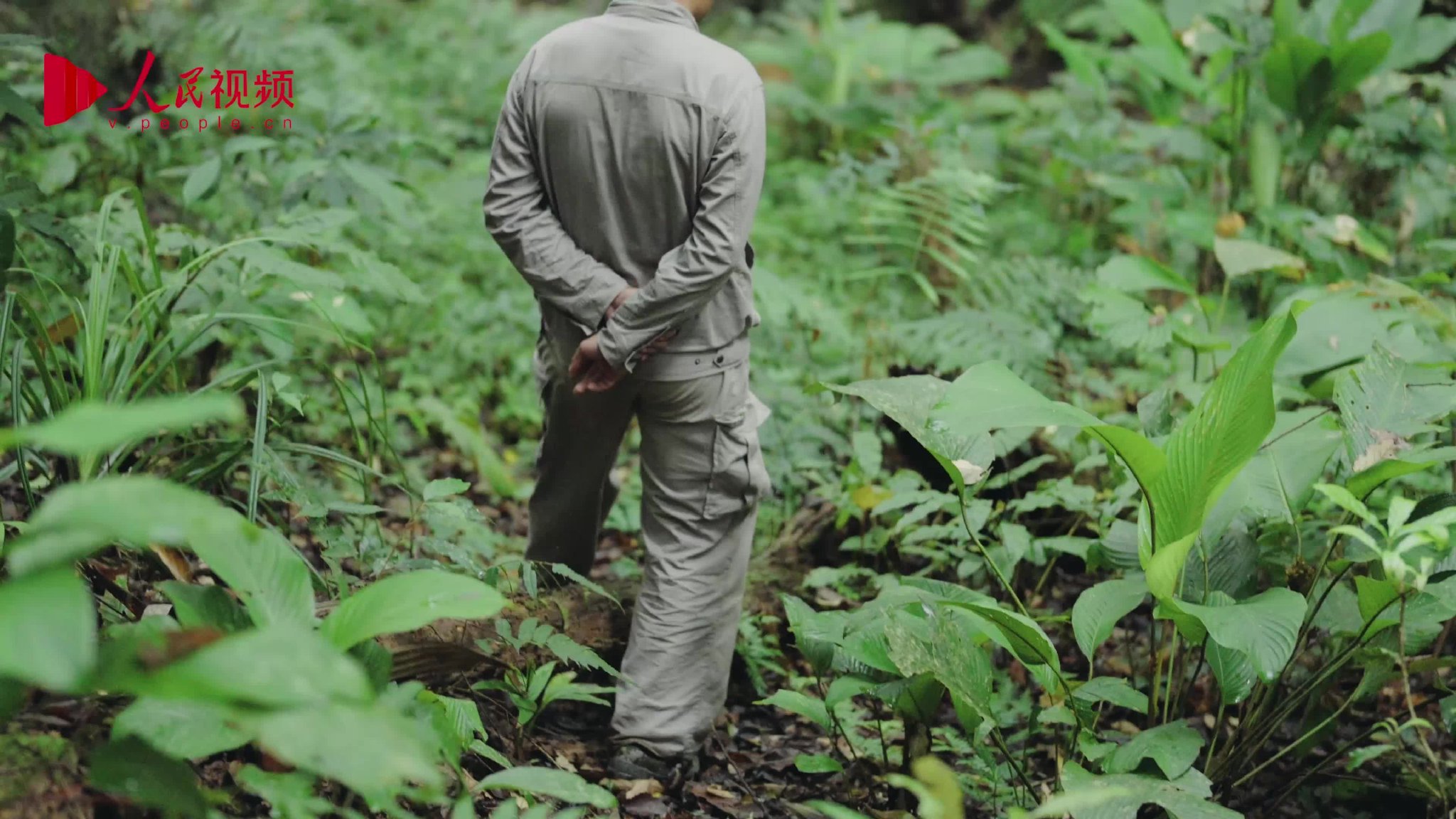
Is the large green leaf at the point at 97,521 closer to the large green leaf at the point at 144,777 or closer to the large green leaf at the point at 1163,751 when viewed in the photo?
the large green leaf at the point at 144,777

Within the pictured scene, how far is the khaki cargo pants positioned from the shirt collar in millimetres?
819

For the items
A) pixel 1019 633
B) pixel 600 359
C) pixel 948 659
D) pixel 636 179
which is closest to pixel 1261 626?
pixel 1019 633

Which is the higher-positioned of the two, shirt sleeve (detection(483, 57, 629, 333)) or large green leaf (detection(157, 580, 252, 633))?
shirt sleeve (detection(483, 57, 629, 333))

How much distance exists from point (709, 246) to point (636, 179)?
0.81 feet

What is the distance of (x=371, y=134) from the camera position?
3.88 m

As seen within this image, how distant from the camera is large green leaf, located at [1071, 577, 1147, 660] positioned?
2.37 m

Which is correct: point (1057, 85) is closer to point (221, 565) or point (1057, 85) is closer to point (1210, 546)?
point (1210, 546)

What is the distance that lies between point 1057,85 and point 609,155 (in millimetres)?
6989

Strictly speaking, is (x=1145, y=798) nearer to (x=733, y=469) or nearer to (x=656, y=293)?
(x=733, y=469)

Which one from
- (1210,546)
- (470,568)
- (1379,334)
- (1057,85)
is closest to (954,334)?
(1379,334)

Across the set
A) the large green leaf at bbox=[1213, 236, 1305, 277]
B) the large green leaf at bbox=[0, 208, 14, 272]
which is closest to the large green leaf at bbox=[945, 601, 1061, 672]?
the large green leaf at bbox=[0, 208, 14, 272]

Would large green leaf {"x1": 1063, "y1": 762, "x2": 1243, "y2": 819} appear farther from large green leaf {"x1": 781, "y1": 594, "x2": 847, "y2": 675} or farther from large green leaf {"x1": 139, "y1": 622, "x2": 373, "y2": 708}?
large green leaf {"x1": 139, "y1": 622, "x2": 373, "y2": 708}

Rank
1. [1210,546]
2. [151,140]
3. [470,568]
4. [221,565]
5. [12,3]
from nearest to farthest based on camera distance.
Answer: [221,565], [1210,546], [470,568], [151,140], [12,3]

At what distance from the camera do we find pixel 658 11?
2660mm
